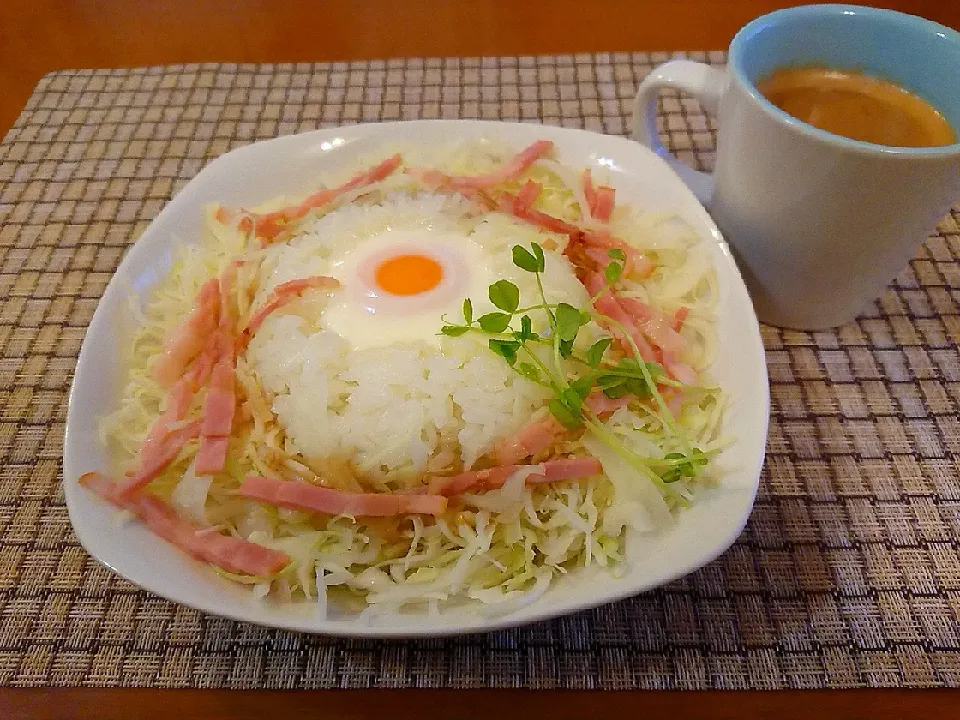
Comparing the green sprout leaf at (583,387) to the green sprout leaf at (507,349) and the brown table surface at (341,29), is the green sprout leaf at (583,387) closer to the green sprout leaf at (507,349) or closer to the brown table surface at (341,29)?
the green sprout leaf at (507,349)

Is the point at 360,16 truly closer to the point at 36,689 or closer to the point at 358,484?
the point at 358,484

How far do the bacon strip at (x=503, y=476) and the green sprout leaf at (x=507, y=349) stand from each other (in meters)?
0.17

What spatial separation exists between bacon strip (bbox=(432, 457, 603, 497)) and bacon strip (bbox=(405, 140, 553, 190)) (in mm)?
691

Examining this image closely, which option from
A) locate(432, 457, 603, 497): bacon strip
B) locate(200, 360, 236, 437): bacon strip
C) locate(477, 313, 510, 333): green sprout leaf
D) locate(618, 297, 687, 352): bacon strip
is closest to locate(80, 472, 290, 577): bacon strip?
locate(200, 360, 236, 437): bacon strip

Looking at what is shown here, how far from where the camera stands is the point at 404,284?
51.2 inches

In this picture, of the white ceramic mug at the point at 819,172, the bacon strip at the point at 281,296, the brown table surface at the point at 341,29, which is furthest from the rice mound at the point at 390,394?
the brown table surface at the point at 341,29

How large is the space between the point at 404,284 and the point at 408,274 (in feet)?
0.09

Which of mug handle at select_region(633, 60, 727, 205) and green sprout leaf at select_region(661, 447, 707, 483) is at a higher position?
mug handle at select_region(633, 60, 727, 205)

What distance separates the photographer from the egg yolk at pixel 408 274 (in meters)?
1.29

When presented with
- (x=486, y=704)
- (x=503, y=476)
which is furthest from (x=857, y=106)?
(x=486, y=704)

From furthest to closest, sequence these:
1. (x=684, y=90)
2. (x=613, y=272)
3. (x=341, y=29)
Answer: (x=341, y=29), (x=684, y=90), (x=613, y=272)

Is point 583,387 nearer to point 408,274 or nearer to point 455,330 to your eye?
point 455,330

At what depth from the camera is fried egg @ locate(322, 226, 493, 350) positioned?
49.2 inches

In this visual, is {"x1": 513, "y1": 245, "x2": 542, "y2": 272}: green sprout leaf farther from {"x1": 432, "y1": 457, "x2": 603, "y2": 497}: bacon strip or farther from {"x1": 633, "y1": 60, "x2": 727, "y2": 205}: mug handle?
{"x1": 633, "y1": 60, "x2": 727, "y2": 205}: mug handle
